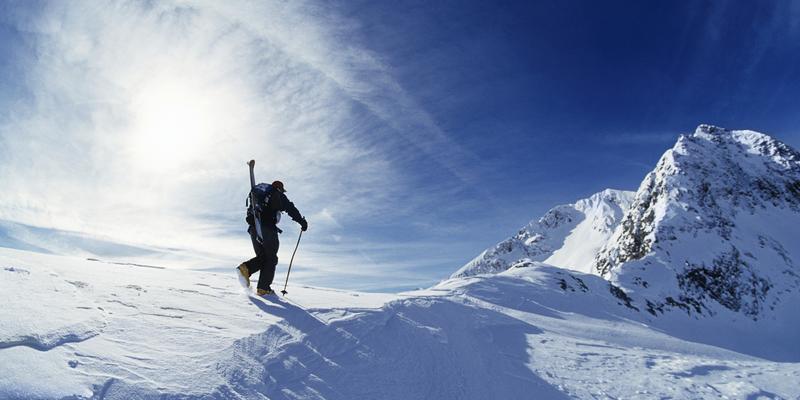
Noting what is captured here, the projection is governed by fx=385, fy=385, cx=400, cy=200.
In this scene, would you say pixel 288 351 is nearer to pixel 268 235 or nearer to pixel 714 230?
pixel 268 235

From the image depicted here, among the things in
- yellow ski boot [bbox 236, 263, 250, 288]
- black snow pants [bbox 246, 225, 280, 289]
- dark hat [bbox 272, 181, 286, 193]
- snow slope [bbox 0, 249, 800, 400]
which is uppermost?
dark hat [bbox 272, 181, 286, 193]

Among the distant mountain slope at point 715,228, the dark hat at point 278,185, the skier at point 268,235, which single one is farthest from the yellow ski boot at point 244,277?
the distant mountain slope at point 715,228

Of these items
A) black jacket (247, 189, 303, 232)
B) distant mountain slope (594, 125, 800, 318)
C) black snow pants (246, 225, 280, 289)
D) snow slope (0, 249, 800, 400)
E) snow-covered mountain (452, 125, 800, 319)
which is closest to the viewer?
snow slope (0, 249, 800, 400)

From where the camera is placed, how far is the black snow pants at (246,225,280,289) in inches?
319

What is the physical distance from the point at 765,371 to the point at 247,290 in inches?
402

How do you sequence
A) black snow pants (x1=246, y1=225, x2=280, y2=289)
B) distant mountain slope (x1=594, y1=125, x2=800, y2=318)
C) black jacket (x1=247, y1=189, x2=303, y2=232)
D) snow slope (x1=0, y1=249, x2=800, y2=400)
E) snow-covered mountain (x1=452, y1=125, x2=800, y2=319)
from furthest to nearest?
distant mountain slope (x1=594, y1=125, x2=800, y2=318) → snow-covered mountain (x1=452, y1=125, x2=800, y2=319) → black jacket (x1=247, y1=189, x2=303, y2=232) → black snow pants (x1=246, y1=225, x2=280, y2=289) → snow slope (x1=0, y1=249, x2=800, y2=400)

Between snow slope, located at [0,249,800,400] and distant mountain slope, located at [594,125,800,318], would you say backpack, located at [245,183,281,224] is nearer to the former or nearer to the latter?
snow slope, located at [0,249,800,400]

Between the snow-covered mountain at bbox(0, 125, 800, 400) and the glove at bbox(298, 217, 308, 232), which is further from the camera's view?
the glove at bbox(298, 217, 308, 232)

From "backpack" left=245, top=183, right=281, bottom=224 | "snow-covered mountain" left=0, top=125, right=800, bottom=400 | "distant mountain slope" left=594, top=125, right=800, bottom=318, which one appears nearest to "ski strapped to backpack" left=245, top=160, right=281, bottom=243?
"backpack" left=245, top=183, right=281, bottom=224

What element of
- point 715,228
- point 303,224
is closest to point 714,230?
point 715,228

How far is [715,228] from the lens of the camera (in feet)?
182

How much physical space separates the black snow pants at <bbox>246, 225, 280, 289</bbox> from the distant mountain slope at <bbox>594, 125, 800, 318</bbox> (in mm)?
29343

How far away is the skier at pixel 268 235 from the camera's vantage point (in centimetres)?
814

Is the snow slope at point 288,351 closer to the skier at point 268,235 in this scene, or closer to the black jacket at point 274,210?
the skier at point 268,235
